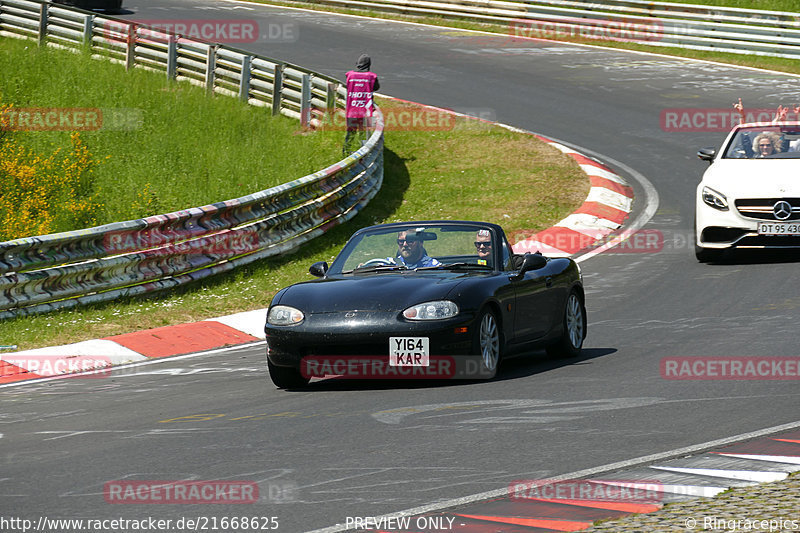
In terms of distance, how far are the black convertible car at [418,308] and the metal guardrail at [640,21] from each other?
74.9 ft

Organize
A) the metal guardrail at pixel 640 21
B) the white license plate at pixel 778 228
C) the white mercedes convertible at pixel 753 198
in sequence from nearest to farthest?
the white license plate at pixel 778 228 → the white mercedes convertible at pixel 753 198 → the metal guardrail at pixel 640 21

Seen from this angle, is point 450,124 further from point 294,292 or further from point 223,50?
point 294,292

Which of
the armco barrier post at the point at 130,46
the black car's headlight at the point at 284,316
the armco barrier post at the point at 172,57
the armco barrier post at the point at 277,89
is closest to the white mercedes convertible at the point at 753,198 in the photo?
the black car's headlight at the point at 284,316

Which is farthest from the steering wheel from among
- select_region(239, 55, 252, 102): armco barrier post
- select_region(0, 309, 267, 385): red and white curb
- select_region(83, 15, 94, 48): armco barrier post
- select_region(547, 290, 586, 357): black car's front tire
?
select_region(83, 15, 94, 48): armco barrier post

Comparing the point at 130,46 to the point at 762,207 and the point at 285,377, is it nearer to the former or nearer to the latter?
the point at 762,207

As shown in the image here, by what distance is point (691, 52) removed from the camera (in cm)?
3262

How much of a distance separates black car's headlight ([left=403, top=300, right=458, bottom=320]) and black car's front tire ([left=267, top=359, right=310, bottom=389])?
1.00 m

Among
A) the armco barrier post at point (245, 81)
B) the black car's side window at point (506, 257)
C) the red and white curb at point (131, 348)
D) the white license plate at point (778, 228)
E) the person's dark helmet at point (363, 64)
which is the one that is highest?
the person's dark helmet at point (363, 64)

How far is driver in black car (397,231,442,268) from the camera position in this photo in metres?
9.83

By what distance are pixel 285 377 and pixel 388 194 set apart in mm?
10835

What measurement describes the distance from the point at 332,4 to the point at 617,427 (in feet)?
117

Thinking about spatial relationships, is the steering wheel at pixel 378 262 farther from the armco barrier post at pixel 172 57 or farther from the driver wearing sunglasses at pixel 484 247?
the armco barrier post at pixel 172 57

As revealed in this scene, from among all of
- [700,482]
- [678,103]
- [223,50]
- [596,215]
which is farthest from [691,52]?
[700,482]

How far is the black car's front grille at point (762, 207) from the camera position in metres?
14.0
